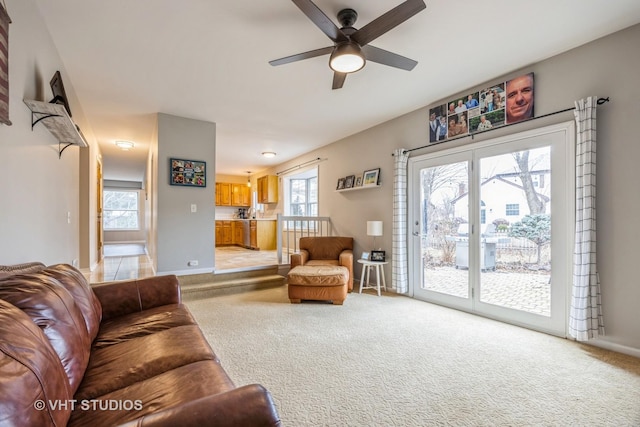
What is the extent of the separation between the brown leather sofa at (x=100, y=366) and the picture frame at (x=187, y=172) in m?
2.51

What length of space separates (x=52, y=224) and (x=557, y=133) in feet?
15.5

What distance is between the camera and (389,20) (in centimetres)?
193

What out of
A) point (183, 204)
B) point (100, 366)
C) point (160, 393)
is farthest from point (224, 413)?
point (183, 204)

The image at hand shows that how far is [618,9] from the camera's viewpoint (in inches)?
85.7

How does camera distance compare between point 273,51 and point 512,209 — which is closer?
point 273,51

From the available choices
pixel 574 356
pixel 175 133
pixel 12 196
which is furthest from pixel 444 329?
pixel 175 133

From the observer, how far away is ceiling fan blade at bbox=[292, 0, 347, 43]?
177cm

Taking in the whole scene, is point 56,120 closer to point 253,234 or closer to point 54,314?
point 54,314

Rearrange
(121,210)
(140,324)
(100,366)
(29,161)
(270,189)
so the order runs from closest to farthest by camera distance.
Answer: (100,366), (140,324), (29,161), (270,189), (121,210)

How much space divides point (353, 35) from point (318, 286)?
284cm

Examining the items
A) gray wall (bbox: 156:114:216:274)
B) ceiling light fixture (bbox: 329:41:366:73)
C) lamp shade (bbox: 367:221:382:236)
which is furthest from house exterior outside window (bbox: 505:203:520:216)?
gray wall (bbox: 156:114:216:274)

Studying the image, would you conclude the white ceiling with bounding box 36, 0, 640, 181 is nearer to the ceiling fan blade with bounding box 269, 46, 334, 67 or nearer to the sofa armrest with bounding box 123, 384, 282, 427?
the ceiling fan blade with bounding box 269, 46, 334, 67

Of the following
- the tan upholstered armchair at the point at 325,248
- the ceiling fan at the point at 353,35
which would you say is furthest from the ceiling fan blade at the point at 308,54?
the tan upholstered armchair at the point at 325,248

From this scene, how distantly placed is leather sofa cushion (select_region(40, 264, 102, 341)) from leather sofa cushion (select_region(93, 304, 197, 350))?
3.0 inches
